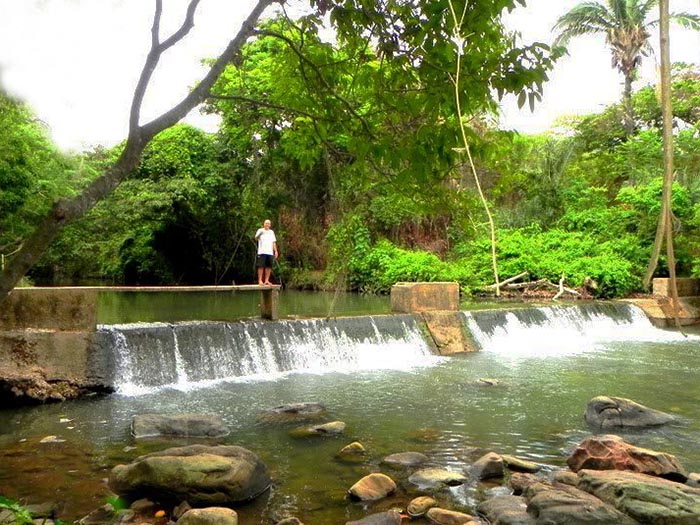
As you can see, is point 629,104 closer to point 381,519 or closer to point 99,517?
point 381,519

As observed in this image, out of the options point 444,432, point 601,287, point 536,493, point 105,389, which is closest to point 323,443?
point 444,432

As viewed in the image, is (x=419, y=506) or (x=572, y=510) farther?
(x=419, y=506)

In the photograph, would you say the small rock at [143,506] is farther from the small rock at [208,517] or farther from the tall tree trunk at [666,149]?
the tall tree trunk at [666,149]

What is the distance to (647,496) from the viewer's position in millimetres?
4848

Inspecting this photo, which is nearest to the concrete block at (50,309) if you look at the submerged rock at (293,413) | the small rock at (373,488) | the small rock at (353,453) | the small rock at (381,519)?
the submerged rock at (293,413)

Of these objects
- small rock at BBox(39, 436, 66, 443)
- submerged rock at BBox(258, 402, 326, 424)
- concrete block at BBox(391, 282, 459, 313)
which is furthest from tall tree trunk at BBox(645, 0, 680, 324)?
concrete block at BBox(391, 282, 459, 313)

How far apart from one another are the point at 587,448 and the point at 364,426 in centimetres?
265

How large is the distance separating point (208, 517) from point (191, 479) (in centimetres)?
58

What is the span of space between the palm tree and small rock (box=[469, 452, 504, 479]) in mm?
25670

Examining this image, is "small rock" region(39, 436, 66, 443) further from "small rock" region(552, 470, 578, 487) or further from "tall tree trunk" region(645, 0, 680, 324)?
"tall tree trunk" region(645, 0, 680, 324)

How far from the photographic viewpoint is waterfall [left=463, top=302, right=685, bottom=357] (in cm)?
1441

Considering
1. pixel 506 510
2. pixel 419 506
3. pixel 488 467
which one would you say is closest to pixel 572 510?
pixel 506 510

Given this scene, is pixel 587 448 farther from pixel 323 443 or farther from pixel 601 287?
pixel 601 287

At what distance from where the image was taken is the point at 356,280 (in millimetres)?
25328
